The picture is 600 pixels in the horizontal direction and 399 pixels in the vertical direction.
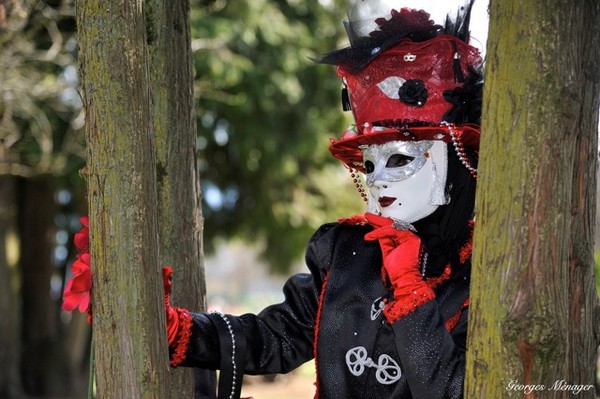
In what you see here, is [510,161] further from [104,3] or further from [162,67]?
[162,67]

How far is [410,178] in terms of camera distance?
9.36 ft

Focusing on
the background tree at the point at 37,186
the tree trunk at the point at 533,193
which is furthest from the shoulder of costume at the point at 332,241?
the background tree at the point at 37,186

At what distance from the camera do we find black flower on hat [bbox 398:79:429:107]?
9.37 feet

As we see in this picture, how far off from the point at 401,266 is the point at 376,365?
0.34 meters

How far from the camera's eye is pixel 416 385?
2.61 meters

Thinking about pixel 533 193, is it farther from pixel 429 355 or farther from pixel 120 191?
pixel 120 191

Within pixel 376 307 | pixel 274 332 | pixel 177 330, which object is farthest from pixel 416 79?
pixel 177 330

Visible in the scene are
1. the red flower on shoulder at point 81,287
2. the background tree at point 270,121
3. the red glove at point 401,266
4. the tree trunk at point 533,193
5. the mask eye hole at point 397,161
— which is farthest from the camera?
the background tree at point 270,121

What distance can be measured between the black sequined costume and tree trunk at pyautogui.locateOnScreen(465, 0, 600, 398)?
0.58 m

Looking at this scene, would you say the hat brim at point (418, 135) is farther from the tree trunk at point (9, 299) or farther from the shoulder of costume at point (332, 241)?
the tree trunk at point (9, 299)

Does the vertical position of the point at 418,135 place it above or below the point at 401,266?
above

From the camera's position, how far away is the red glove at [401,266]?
2.63 m

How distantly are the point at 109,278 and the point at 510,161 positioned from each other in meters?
1.02

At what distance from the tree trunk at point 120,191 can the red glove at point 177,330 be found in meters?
0.45
